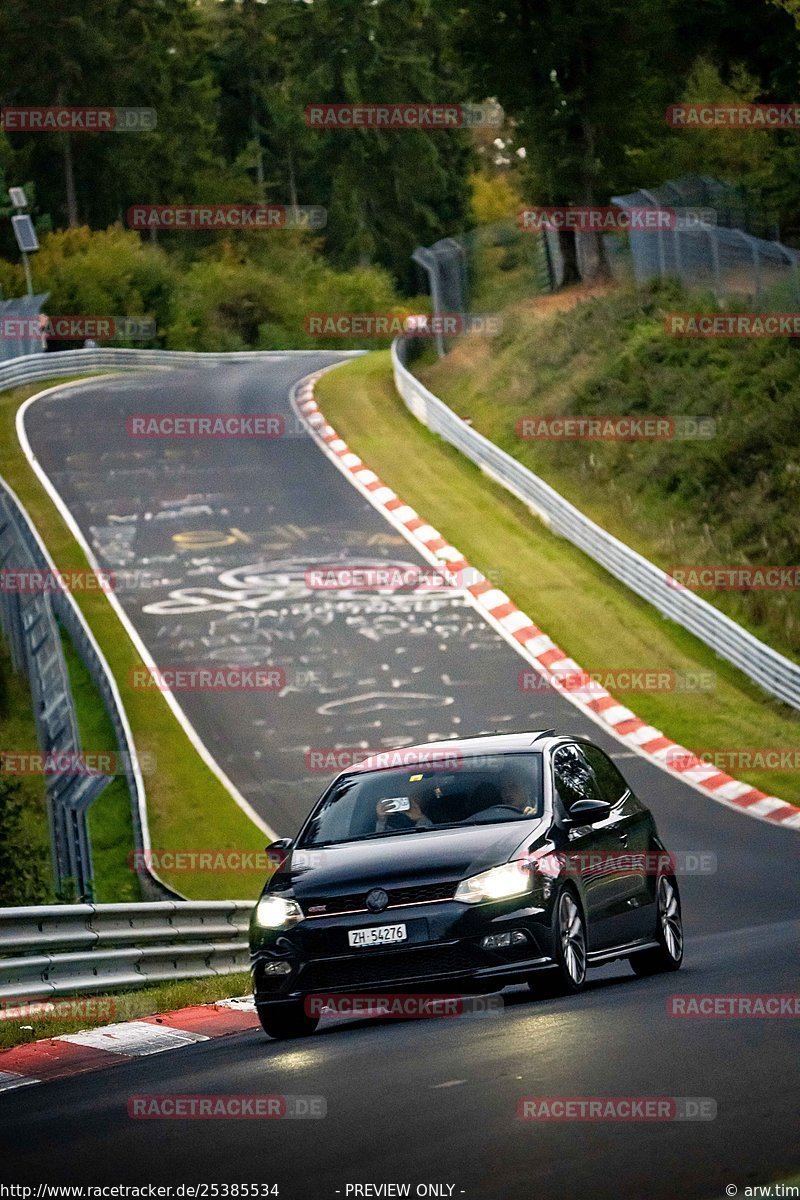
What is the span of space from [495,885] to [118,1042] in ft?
8.00

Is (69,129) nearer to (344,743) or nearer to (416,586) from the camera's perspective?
(416,586)

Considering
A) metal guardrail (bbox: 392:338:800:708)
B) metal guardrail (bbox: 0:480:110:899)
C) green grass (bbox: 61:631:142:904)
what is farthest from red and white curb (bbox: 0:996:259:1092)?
metal guardrail (bbox: 392:338:800:708)

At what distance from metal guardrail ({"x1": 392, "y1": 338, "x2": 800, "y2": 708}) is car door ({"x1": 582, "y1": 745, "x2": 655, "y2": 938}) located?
48.6 feet

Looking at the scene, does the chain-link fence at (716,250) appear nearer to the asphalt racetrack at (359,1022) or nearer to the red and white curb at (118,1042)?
the asphalt racetrack at (359,1022)

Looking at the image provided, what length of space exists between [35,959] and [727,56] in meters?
39.3

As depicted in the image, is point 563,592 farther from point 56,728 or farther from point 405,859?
point 405,859

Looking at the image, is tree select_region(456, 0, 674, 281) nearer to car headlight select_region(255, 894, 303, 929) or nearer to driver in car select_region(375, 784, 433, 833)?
driver in car select_region(375, 784, 433, 833)

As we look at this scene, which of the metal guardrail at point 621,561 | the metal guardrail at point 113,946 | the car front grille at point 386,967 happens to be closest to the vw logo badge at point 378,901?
the car front grille at point 386,967

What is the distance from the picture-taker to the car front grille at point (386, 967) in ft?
35.0

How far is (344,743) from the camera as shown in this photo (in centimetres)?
2581

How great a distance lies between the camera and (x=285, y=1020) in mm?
11055

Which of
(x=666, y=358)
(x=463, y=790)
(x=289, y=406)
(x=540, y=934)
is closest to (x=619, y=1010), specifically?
(x=540, y=934)

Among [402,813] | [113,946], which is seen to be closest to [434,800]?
[402,813]

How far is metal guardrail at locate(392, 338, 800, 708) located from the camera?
2791 cm
